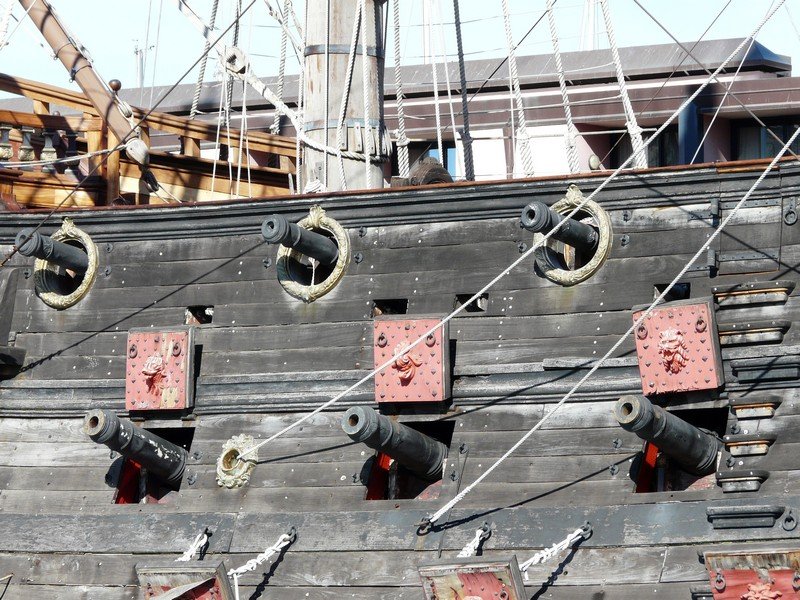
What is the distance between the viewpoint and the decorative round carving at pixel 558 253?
1024 centimetres

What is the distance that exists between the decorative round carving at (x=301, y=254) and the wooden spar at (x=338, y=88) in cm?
178

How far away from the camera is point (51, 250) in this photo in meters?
11.8

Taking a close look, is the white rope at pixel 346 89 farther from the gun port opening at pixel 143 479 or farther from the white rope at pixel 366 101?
the gun port opening at pixel 143 479

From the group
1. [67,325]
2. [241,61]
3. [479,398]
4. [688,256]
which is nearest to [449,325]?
[479,398]

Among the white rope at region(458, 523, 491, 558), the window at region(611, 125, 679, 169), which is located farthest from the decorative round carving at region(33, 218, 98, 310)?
the window at region(611, 125, 679, 169)

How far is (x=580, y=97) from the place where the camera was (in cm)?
1711

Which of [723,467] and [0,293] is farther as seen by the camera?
[0,293]

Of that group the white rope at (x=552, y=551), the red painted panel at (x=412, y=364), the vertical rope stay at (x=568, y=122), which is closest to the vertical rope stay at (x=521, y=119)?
the vertical rope stay at (x=568, y=122)

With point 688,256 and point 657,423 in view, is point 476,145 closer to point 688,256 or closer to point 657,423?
point 688,256

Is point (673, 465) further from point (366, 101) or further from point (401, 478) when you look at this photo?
point (366, 101)

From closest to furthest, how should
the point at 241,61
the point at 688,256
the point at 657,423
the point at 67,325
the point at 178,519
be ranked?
the point at 657,423 → the point at 688,256 → the point at 178,519 → the point at 67,325 → the point at 241,61

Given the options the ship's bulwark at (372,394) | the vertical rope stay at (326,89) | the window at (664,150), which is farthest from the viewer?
the window at (664,150)

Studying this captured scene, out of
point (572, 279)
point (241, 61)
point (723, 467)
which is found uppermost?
point (241, 61)

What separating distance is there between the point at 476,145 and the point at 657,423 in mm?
8890
